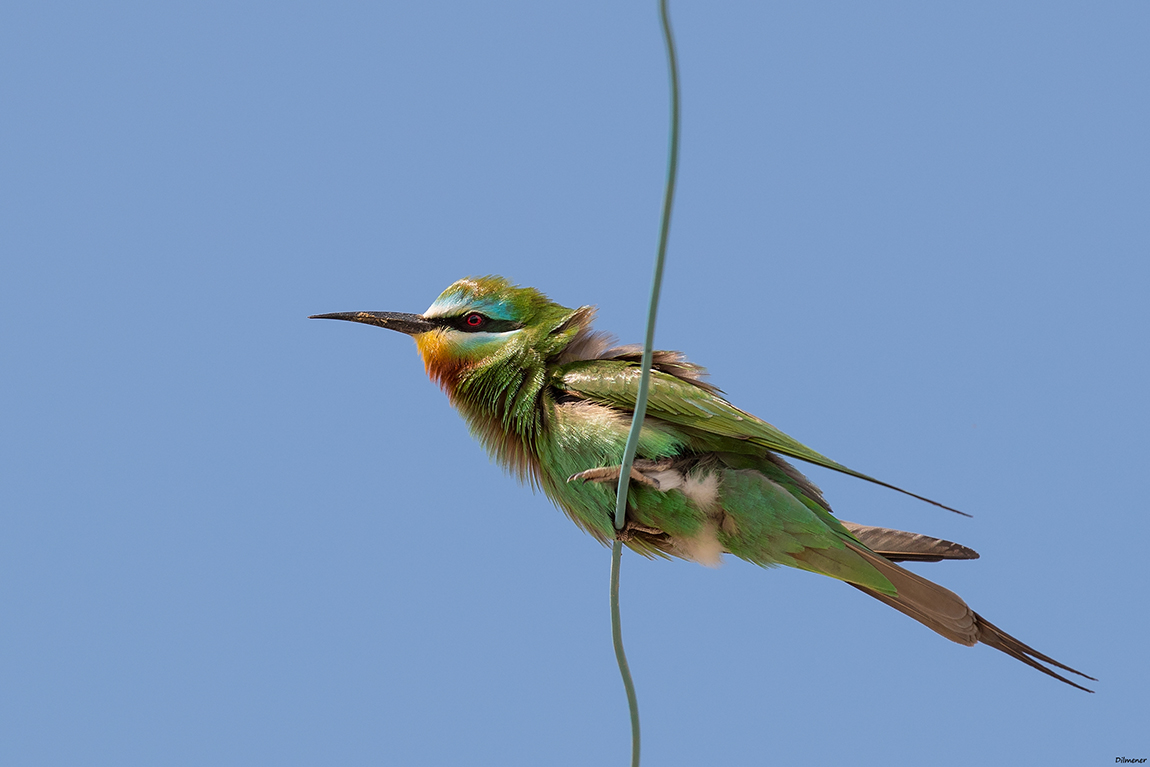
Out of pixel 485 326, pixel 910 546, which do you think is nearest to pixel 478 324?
pixel 485 326

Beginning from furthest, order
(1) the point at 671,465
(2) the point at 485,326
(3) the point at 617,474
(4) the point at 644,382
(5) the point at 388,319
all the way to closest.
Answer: (5) the point at 388,319, (2) the point at 485,326, (1) the point at 671,465, (3) the point at 617,474, (4) the point at 644,382

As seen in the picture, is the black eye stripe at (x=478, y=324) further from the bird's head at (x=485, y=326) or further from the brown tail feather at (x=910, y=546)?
the brown tail feather at (x=910, y=546)

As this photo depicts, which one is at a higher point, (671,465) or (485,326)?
(485,326)

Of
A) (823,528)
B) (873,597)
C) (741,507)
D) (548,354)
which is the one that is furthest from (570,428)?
(873,597)

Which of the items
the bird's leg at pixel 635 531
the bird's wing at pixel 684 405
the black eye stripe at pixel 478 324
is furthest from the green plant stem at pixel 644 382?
the black eye stripe at pixel 478 324

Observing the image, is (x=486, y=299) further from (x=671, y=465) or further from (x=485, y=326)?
(x=671, y=465)

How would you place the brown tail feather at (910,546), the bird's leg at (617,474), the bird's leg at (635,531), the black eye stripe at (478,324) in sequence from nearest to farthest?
the bird's leg at (617,474)
the bird's leg at (635,531)
the brown tail feather at (910,546)
the black eye stripe at (478,324)

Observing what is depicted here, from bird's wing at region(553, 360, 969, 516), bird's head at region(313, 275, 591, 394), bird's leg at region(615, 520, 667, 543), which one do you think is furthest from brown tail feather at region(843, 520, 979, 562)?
bird's head at region(313, 275, 591, 394)
